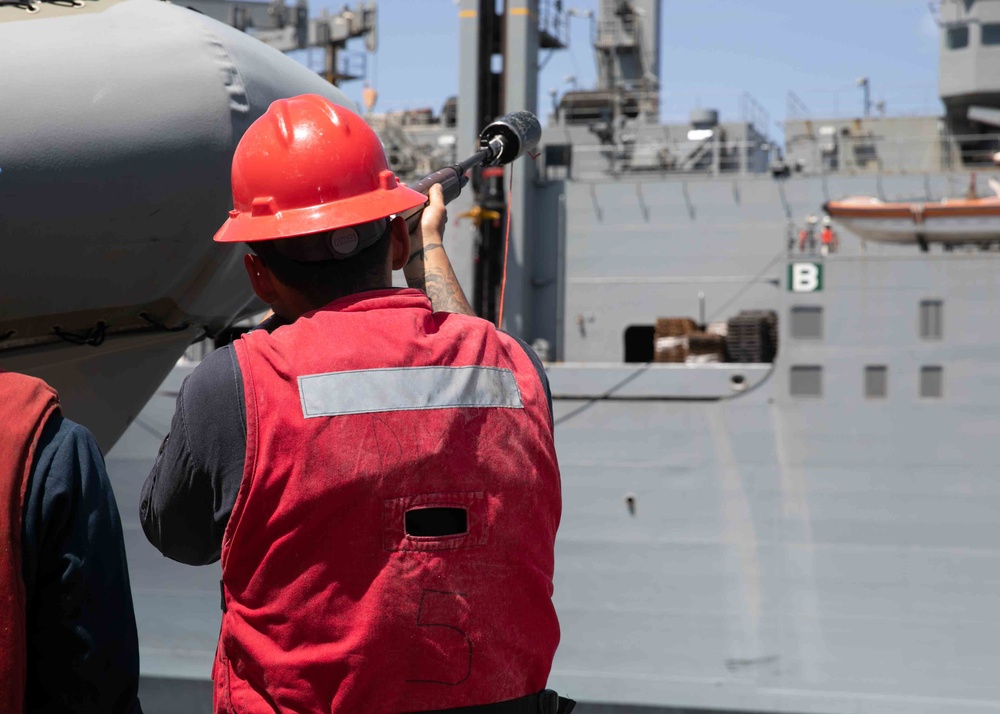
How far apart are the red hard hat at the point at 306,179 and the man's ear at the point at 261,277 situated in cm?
4

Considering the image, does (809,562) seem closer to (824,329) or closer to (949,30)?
(824,329)

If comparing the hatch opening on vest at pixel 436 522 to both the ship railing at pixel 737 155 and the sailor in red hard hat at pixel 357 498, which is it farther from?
the ship railing at pixel 737 155

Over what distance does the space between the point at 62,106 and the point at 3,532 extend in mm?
738

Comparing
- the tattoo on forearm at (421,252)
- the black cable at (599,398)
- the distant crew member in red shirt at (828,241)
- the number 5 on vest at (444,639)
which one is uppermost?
the tattoo on forearm at (421,252)

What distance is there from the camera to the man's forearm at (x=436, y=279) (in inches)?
68.2

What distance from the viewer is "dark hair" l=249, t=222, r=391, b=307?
4.71 feet

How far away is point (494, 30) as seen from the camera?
1377cm

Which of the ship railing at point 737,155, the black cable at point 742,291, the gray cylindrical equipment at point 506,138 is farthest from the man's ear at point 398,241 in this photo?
the ship railing at point 737,155

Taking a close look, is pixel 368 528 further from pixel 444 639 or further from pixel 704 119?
pixel 704 119

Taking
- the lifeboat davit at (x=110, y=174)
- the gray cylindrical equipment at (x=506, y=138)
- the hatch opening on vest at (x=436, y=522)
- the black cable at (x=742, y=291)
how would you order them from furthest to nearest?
the black cable at (x=742, y=291) < the gray cylindrical equipment at (x=506, y=138) < the lifeboat davit at (x=110, y=174) < the hatch opening on vest at (x=436, y=522)

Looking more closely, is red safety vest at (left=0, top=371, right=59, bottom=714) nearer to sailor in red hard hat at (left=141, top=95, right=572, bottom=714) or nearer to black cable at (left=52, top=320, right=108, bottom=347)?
sailor in red hard hat at (left=141, top=95, right=572, bottom=714)

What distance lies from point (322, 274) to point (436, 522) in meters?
0.38

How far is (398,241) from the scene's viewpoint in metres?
1.52

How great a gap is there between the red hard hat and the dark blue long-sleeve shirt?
1.22 ft
